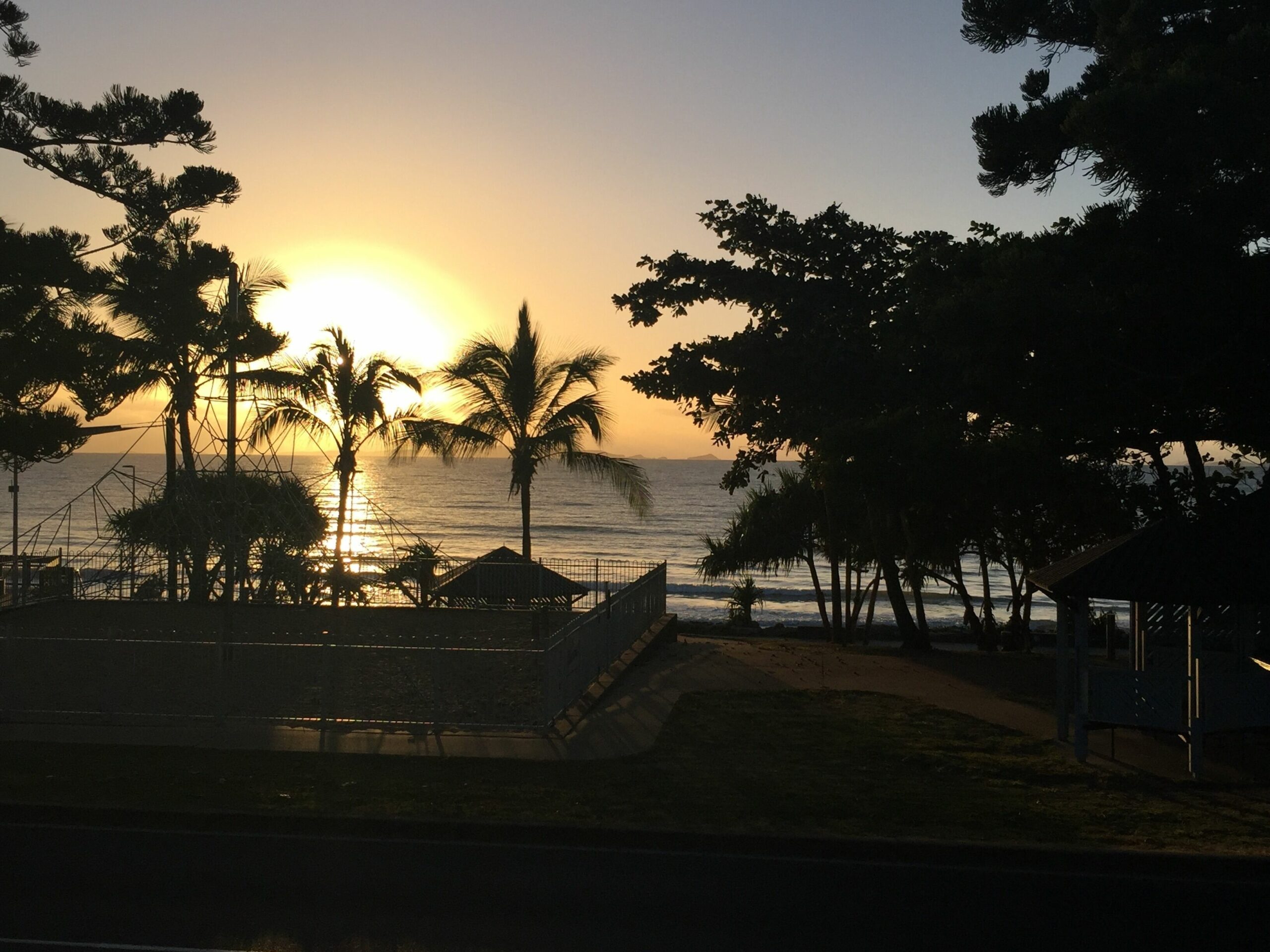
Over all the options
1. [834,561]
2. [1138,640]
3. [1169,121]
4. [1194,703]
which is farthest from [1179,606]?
[834,561]

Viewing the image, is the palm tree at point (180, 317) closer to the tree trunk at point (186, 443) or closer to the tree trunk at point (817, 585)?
the tree trunk at point (186, 443)

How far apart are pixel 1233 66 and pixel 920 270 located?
21.0 ft

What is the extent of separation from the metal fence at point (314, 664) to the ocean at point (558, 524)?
3.69 meters

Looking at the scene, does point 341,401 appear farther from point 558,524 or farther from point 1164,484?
point 558,524

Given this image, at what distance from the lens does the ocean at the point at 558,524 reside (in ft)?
195

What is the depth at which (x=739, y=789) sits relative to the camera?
10.1 m

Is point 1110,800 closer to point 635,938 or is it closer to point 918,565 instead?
point 635,938

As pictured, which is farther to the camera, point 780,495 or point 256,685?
point 780,495

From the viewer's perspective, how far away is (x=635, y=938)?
21.7ft

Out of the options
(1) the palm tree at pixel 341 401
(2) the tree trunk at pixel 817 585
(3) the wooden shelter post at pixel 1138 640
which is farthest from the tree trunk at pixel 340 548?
(3) the wooden shelter post at pixel 1138 640

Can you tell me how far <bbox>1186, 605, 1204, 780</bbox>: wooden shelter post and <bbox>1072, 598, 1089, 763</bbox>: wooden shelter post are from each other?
3.10ft

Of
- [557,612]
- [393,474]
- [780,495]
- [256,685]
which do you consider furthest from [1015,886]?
[393,474]

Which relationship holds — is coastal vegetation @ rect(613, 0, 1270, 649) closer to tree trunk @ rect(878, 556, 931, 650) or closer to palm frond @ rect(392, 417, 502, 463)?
tree trunk @ rect(878, 556, 931, 650)

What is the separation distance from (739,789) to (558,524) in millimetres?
98499
